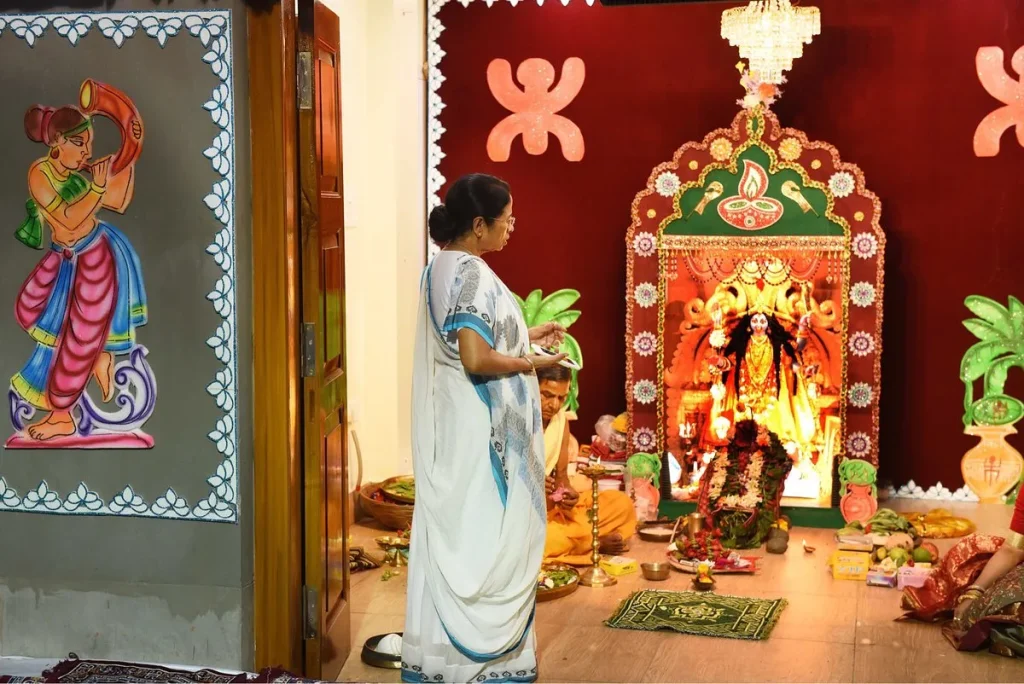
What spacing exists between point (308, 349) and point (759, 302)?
11.7 feet

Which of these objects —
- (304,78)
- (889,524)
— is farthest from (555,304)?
(304,78)

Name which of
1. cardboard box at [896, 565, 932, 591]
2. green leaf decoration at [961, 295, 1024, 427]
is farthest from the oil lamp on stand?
green leaf decoration at [961, 295, 1024, 427]

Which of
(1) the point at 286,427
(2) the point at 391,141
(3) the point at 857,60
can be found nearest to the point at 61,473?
(1) the point at 286,427

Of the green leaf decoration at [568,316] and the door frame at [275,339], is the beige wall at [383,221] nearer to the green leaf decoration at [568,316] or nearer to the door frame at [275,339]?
the green leaf decoration at [568,316]

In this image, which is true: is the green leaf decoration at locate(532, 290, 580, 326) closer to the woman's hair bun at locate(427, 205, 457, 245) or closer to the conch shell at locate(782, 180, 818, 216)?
the conch shell at locate(782, 180, 818, 216)

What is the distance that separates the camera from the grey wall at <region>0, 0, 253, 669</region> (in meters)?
4.25

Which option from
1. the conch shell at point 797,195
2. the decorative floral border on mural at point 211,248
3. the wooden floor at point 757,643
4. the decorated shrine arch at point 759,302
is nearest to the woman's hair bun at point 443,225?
the decorative floral border on mural at point 211,248

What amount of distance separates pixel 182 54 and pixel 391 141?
11.0ft

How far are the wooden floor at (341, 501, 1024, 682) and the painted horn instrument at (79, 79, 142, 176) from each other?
198 cm

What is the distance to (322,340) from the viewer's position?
4520 mm

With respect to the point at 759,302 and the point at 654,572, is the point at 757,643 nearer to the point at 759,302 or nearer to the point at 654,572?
the point at 654,572

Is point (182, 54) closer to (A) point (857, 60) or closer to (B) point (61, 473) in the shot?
(B) point (61, 473)

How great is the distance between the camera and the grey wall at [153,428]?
13.9 ft

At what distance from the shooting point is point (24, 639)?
175 inches
